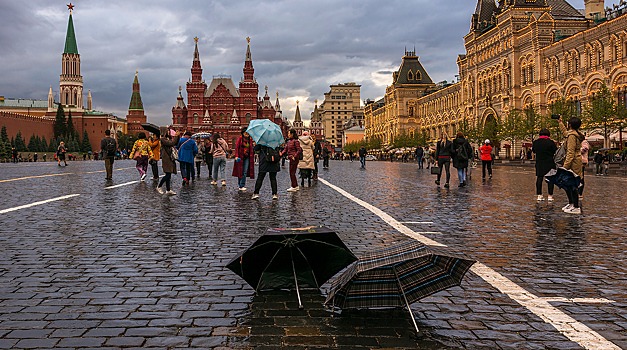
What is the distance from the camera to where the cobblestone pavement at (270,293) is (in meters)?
3.71

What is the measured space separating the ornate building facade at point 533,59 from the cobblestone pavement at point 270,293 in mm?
36100

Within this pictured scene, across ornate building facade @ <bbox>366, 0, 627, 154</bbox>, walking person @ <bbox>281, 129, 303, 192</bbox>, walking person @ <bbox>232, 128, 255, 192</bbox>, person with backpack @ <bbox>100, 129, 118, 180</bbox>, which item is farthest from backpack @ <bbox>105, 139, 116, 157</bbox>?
ornate building facade @ <bbox>366, 0, 627, 154</bbox>

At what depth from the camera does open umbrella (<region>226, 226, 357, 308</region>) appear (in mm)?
4238

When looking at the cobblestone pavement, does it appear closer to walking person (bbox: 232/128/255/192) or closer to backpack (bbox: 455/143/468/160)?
walking person (bbox: 232/128/255/192)

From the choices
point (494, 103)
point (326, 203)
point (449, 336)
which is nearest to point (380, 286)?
point (449, 336)

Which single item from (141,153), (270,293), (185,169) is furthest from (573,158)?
(141,153)

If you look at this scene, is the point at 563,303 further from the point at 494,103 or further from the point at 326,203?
the point at 494,103

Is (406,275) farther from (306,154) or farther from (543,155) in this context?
(306,154)

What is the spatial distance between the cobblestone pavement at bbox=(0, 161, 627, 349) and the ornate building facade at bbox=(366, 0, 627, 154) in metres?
36.1

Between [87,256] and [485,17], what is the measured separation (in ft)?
223

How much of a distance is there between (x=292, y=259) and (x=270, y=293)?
20.4 inches

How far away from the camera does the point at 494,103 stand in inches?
2382

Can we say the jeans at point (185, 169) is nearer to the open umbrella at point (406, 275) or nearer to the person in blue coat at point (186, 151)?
the person in blue coat at point (186, 151)

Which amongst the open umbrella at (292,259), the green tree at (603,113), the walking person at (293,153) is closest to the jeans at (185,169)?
the walking person at (293,153)
